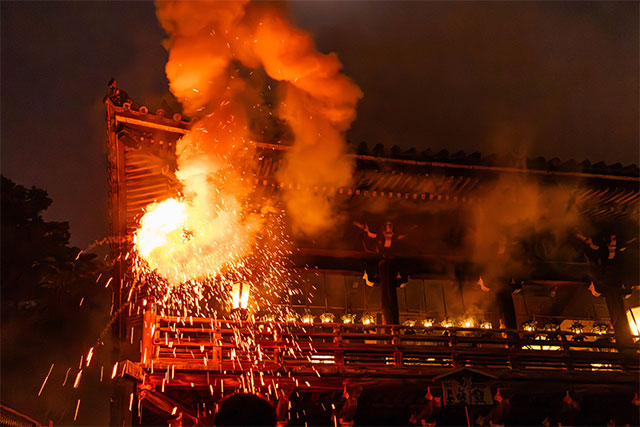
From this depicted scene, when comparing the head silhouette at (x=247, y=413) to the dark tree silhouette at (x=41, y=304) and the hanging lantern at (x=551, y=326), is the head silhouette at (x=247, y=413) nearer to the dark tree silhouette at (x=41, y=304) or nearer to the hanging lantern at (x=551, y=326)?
the hanging lantern at (x=551, y=326)

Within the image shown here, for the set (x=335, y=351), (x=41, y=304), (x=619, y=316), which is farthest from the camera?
(x=41, y=304)

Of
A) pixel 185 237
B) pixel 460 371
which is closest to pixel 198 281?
pixel 185 237

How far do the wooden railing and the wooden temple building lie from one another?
30mm

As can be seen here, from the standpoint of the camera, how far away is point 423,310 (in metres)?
11.8

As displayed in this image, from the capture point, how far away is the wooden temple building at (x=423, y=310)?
8.78 m

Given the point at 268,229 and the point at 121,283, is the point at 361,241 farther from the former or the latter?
the point at 121,283

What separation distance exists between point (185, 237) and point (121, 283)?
9.11ft

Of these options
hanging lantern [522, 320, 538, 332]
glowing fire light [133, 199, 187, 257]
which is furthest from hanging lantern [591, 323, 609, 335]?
glowing fire light [133, 199, 187, 257]

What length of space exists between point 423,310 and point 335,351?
3.22 meters

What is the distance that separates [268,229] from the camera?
10898 mm

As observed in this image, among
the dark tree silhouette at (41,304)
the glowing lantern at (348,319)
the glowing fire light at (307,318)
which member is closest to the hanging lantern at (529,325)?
the glowing lantern at (348,319)

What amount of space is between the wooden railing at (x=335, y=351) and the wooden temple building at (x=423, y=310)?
0.03 metres

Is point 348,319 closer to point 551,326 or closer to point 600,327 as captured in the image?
point 551,326

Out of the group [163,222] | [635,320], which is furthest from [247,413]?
[635,320]
